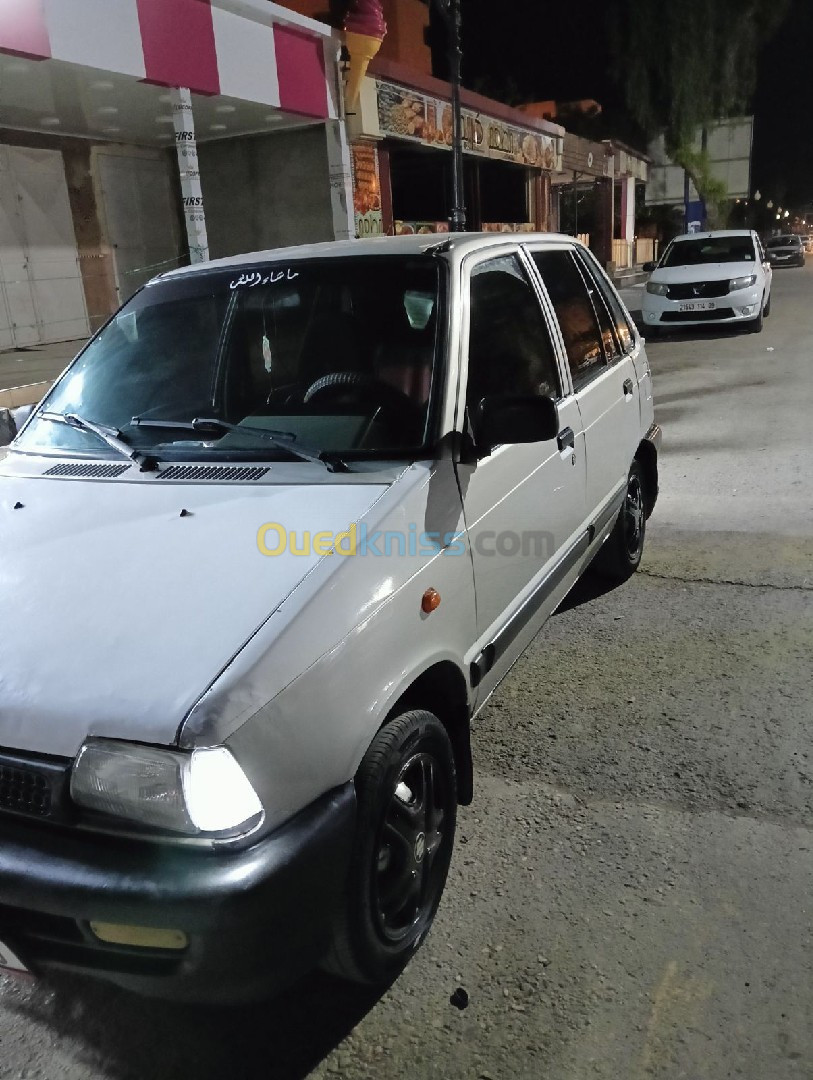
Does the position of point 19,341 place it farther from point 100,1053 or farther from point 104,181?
point 100,1053

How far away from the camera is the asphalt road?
207cm

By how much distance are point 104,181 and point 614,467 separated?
46.6 feet

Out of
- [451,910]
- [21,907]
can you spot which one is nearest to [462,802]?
[451,910]

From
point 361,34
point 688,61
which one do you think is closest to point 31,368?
point 361,34

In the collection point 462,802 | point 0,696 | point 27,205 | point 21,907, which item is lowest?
point 462,802

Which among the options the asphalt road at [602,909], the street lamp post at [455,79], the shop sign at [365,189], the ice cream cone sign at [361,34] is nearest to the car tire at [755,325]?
the street lamp post at [455,79]

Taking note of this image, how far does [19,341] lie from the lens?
45.8ft

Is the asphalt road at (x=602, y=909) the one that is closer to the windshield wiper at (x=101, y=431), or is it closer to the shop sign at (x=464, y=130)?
the windshield wiper at (x=101, y=431)

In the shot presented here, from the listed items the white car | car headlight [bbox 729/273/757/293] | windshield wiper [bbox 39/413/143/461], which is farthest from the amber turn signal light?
car headlight [bbox 729/273/757/293]

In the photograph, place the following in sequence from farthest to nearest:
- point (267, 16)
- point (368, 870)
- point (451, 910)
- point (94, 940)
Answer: point (267, 16) → point (451, 910) → point (368, 870) → point (94, 940)

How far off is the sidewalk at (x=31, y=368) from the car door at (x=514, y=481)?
5.78 m

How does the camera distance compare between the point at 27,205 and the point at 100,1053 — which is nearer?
the point at 100,1053

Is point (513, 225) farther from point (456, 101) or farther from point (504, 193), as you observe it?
point (456, 101)

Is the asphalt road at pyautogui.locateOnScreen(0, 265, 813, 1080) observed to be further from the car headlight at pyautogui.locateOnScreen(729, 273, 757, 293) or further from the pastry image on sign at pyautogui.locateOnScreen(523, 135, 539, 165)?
the pastry image on sign at pyautogui.locateOnScreen(523, 135, 539, 165)
